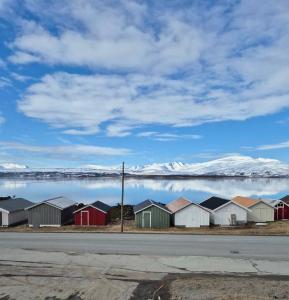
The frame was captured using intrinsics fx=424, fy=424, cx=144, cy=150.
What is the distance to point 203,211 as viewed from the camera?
179ft

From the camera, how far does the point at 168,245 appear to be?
110 ft

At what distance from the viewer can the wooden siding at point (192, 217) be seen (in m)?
54.4

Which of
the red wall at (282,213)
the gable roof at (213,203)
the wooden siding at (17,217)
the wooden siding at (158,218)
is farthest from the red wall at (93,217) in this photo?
the red wall at (282,213)

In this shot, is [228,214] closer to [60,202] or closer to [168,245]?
[60,202]

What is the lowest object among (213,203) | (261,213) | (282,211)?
(261,213)

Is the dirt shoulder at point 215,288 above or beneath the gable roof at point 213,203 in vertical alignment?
beneath

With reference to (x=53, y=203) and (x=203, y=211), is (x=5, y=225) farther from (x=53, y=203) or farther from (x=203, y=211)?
(x=203, y=211)

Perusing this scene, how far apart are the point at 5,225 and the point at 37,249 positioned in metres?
26.7

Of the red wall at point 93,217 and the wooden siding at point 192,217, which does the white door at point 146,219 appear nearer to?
the wooden siding at point 192,217

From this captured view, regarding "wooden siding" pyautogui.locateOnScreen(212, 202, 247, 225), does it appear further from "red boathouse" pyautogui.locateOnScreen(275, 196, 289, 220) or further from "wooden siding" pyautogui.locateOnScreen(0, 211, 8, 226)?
"wooden siding" pyautogui.locateOnScreen(0, 211, 8, 226)

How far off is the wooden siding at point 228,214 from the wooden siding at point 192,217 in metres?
2.28

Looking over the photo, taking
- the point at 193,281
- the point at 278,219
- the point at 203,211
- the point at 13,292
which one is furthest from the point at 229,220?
the point at 13,292

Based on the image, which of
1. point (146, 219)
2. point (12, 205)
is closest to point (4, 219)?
point (12, 205)

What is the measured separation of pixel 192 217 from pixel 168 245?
21.7 meters
